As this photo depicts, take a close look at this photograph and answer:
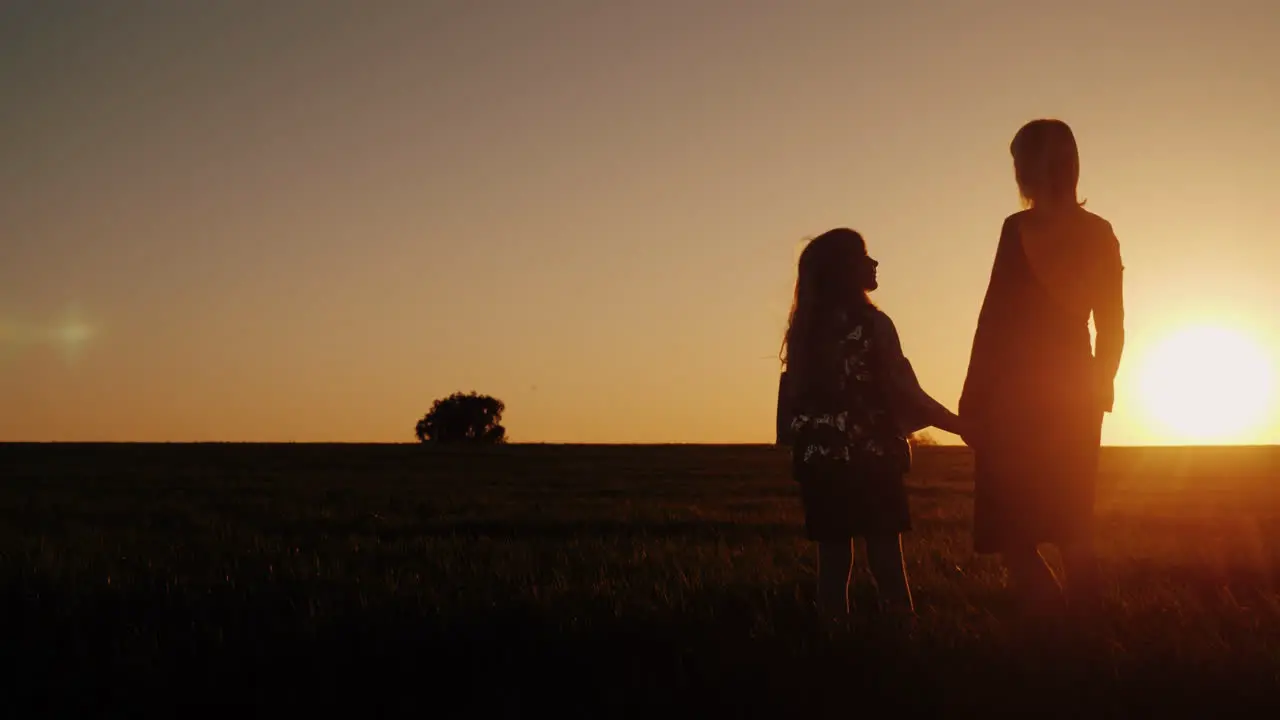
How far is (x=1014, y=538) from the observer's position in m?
5.48

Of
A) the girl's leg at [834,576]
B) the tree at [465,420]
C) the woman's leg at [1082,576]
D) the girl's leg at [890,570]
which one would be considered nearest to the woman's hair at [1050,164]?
the woman's leg at [1082,576]

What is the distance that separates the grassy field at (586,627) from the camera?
15.1 ft

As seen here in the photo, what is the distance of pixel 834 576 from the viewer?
5.97 m

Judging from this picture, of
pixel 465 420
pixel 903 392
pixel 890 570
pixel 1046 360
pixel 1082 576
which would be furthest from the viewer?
pixel 465 420

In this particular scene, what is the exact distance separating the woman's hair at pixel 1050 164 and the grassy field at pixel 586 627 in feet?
6.60

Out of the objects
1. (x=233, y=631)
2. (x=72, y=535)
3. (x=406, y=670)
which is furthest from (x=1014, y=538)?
(x=72, y=535)

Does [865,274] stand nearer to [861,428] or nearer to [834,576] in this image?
[861,428]

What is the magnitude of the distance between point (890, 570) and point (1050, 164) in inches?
83.0

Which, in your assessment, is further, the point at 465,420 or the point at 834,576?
the point at 465,420

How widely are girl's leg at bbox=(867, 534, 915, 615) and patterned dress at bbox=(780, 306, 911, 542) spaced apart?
0.10m

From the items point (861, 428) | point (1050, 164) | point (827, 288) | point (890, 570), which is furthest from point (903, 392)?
point (1050, 164)

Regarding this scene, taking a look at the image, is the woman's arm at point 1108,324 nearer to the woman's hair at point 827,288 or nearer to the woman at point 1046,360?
the woman at point 1046,360

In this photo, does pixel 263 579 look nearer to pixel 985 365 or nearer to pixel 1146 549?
pixel 985 365

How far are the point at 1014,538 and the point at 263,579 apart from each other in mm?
5231
